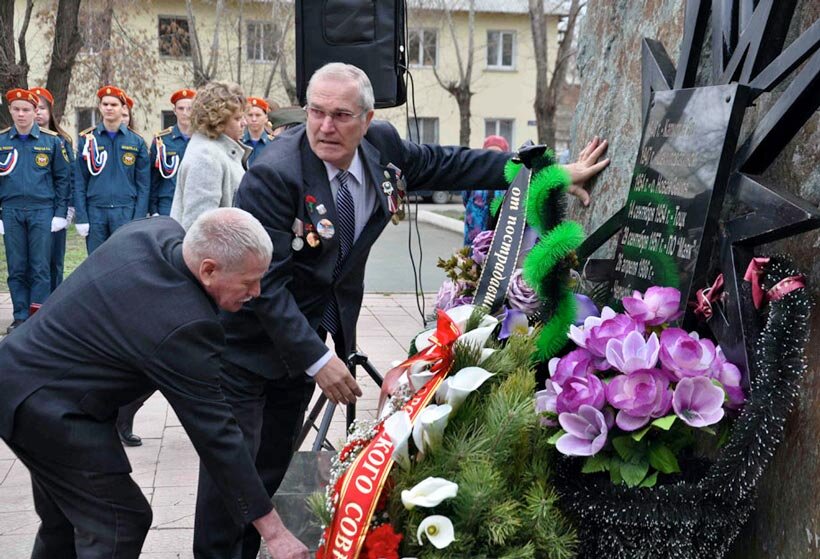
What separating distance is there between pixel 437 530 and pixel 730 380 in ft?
2.45

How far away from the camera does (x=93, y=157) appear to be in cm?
922

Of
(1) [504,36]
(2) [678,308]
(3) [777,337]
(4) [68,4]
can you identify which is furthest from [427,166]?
(1) [504,36]

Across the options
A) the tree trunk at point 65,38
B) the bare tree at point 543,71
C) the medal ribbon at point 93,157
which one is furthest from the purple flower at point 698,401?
the bare tree at point 543,71

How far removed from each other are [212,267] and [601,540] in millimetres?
1217

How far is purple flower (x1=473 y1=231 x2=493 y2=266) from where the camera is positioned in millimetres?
3236

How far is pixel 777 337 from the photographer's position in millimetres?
2213

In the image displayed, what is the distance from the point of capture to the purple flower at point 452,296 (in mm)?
3238

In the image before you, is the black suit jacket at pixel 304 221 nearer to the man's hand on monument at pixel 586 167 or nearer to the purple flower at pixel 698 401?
the man's hand on monument at pixel 586 167

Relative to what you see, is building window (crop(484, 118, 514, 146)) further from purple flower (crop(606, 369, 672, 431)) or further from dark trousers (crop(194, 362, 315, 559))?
purple flower (crop(606, 369, 672, 431))

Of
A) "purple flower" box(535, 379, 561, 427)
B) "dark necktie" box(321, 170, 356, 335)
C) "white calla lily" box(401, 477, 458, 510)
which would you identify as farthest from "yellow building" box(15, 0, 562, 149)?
"white calla lily" box(401, 477, 458, 510)

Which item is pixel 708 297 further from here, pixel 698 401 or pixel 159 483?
pixel 159 483

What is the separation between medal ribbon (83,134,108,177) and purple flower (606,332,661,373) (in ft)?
25.0

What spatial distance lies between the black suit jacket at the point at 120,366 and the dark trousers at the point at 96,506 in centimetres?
4

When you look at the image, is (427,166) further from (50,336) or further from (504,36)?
(504,36)
